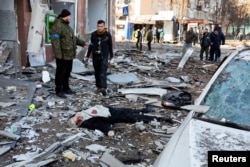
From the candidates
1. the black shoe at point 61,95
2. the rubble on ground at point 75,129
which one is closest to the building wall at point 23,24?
the rubble on ground at point 75,129

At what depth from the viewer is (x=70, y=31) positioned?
8.27 meters

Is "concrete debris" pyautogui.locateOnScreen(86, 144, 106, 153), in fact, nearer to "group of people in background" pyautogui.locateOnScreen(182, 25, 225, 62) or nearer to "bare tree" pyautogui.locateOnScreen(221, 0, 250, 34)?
"group of people in background" pyautogui.locateOnScreen(182, 25, 225, 62)

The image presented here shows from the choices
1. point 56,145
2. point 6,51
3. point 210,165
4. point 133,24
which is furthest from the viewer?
point 133,24

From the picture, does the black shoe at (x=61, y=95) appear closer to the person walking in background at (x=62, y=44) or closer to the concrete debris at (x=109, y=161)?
the person walking in background at (x=62, y=44)

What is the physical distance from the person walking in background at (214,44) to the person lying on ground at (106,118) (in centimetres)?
1204

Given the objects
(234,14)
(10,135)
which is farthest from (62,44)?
(234,14)

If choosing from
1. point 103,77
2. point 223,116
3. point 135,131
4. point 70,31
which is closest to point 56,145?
point 135,131

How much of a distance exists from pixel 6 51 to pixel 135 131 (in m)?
6.39

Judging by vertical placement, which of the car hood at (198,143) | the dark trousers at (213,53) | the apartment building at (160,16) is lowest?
the dark trousers at (213,53)

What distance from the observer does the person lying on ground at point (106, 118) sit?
6.35m

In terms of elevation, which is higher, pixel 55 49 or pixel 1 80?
pixel 55 49

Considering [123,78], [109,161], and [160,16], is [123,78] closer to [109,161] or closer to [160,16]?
[109,161]

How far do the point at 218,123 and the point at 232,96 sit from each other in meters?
0.51

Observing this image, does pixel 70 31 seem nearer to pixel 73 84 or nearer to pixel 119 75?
pixel 73 84
